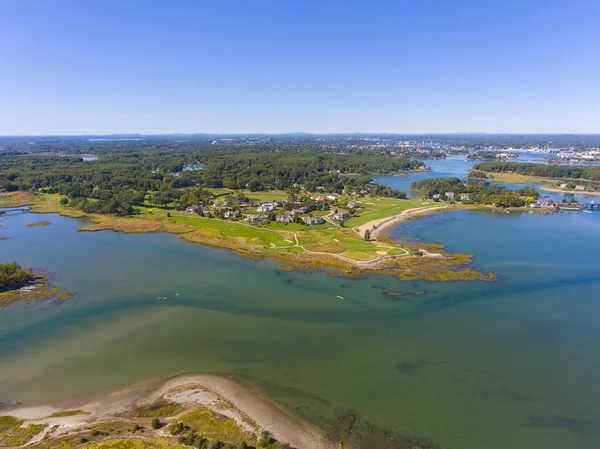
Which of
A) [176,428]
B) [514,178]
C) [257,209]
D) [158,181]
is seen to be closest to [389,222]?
[257,209]

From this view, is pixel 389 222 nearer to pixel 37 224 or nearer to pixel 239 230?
pixel 239 230

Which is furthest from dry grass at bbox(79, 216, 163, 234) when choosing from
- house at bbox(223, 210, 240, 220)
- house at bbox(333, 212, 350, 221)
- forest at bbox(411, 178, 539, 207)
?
forest at bbox(411, 178, 539, 207)

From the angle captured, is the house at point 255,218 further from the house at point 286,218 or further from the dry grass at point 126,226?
the dry grass at point 126,226

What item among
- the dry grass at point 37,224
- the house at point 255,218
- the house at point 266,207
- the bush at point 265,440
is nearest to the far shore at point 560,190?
the house at point 266,207

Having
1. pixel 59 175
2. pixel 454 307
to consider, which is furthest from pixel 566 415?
pixel 59 175

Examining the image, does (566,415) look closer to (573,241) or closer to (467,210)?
(573,241)

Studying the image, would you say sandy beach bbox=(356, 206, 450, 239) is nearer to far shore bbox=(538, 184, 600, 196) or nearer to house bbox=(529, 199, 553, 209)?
house bbox=(529, 199, 553, 209)

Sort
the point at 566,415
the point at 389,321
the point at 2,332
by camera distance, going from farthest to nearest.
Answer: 1. the point at 389,321
2. the point at 2,332
3. the point at 566,415
